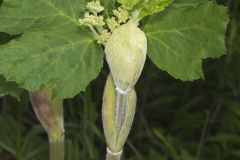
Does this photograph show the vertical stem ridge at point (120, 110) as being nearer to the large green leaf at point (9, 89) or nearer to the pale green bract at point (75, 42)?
the pale green bract at point (75, 42)

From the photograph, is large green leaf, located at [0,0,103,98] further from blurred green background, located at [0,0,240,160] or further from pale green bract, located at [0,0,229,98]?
blurred green background, located at [0,0,240,160]

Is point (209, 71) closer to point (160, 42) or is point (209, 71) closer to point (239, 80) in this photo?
point (239, 80)

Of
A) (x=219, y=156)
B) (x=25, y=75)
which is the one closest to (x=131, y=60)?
(x=25, y=75)

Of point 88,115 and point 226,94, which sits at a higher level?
point 88,115

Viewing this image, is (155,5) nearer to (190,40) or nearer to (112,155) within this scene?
(190,40)

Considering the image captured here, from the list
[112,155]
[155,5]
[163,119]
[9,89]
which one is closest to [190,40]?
[155,5]

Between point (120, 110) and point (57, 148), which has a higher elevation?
point (120, 110)

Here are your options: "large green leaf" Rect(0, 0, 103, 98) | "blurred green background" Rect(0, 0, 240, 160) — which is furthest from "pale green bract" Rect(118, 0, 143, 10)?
"blurred green background" Rect(0, 0, 240, 160)
